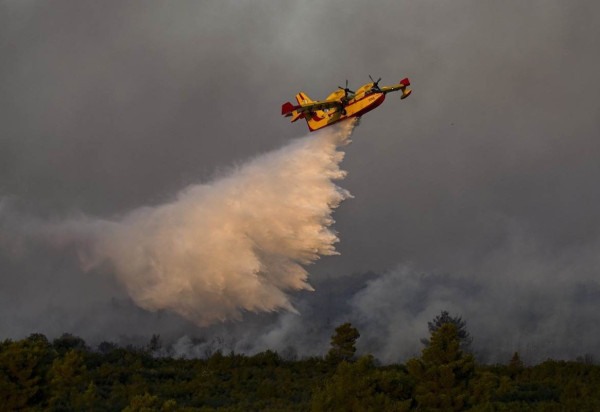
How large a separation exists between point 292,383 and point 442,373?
35.3 m

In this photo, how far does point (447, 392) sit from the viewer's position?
173 ft

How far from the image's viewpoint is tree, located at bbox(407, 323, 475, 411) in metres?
51.8

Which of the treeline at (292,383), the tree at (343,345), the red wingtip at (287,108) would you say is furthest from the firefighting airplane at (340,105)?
the tree at (343,345)

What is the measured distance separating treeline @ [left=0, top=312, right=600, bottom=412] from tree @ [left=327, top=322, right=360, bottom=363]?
13 cm

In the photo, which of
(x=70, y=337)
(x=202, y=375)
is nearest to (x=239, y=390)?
(x=202, y=375)

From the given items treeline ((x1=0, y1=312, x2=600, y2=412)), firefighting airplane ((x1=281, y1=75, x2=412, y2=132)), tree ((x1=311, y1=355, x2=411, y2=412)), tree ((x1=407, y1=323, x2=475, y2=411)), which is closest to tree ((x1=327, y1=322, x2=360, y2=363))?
treeline ((x1=0, y1=312, x2=600, y2=412))

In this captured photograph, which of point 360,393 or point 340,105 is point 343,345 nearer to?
point 340,105

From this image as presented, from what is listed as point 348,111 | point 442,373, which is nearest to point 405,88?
point 348,111

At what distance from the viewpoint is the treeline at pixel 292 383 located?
4984cm

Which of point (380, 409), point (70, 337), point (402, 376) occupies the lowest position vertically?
point (380, 409)

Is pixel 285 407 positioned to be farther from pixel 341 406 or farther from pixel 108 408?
pixel 341 406

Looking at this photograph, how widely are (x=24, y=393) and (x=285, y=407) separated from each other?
68.7ft

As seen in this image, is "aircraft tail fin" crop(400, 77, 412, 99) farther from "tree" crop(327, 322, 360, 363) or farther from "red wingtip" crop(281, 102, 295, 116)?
"tree" crop(327, 322, 360, 363)

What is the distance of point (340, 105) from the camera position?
245 ft
